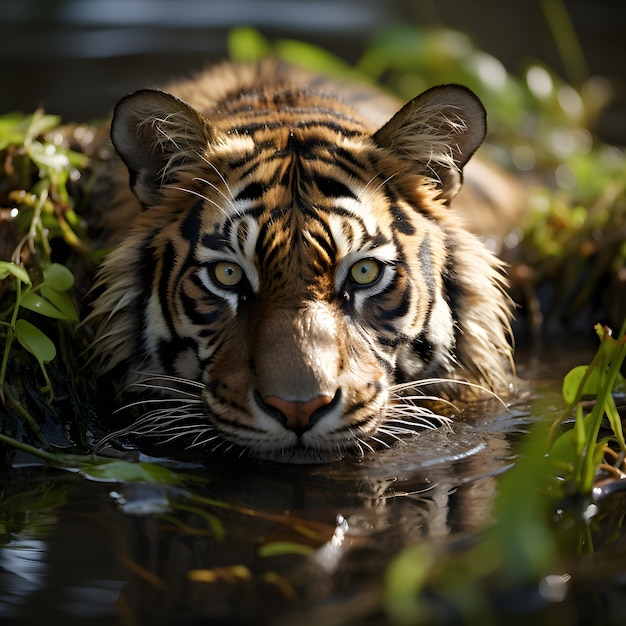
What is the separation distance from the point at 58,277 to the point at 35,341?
0.24m

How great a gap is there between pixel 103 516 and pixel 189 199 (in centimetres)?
98

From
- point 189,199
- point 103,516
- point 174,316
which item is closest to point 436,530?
point 103,516

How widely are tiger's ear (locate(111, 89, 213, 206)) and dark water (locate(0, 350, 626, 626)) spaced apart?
Answer: 2.82ft

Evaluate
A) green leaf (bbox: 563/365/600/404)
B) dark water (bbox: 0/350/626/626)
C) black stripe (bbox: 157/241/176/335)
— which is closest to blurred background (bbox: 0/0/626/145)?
black stripe (bbox: 157/241/176/335)

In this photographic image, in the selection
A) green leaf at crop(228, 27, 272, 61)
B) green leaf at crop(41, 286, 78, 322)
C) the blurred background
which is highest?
the blurred background

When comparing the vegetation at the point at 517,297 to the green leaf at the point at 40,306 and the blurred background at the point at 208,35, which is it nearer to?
the green leaf at the point at 40,306

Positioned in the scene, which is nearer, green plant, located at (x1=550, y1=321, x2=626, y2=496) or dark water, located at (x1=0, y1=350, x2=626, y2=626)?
dark water, located at (x1=0, y1=350, x2=626, y2=626)

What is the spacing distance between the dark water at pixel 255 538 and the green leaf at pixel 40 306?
43 cm

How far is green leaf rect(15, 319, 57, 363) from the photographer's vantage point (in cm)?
293

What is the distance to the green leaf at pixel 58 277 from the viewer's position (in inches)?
122

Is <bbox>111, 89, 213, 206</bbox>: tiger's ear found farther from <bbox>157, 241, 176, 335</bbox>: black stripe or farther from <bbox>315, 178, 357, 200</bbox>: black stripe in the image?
<bbox>315, 178, 357, 200</bbox>: black stripe

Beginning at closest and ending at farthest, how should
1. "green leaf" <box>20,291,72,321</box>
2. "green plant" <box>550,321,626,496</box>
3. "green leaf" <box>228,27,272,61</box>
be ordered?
"green plant" <box>550,321,626,496</box>, "green leaf" <box>20,291,72,321</box>, "green leaf" <box>228,27,272,61</box>

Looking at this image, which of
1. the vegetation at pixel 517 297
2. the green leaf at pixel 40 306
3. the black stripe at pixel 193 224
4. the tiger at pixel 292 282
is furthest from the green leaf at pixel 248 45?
the green leaf at pixel 40 306

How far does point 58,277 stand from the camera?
10.2ft
